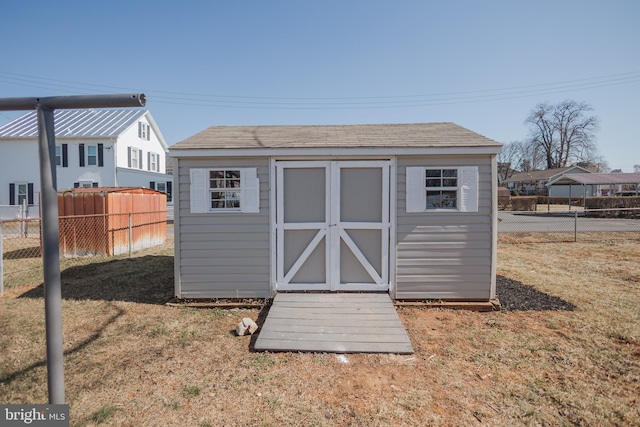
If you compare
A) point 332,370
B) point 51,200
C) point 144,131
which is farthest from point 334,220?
point 144,131

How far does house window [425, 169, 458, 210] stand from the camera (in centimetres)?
525

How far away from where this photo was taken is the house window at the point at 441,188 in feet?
17.2

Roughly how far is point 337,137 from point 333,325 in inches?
127

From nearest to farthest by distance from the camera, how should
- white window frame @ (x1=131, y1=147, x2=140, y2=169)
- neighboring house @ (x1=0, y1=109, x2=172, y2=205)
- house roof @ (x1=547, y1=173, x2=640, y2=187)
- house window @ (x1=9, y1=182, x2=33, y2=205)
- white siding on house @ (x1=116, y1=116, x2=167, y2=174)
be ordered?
1. neighboring house @ (x1=0, y1=109, x2=172, y2=205)
2. house window @ (x1=9, y1=182, x2=33, y2=205)
3. white siding on house @ (x1=116, y1=116, x2=167, y2=174)
4. white window frame @ (x1=131, y1=147, x2=140, y2=169)
5. house roof @ (x1=547, y1=173, x2=640, y2=187)

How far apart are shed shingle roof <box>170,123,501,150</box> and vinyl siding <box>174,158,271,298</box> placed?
37cm

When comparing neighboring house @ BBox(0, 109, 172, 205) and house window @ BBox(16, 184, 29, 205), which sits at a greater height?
neighboring house @ BBox(0, 109, 172, 205)

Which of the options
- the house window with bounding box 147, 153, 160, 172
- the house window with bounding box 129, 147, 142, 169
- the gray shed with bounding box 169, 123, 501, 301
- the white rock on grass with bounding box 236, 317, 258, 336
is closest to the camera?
the white rock on grass with bounding box 236, 317, 258, 336

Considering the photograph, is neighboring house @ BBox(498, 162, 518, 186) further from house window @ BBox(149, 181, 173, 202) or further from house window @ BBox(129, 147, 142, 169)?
house window @ BBox(129, 147, 142, 169)

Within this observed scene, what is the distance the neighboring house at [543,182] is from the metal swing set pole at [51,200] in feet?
139

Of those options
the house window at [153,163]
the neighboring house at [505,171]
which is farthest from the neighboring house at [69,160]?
the neighboring house at [505,171]

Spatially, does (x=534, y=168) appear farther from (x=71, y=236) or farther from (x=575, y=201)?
(x=71, y=236)

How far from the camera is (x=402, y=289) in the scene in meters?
5.35

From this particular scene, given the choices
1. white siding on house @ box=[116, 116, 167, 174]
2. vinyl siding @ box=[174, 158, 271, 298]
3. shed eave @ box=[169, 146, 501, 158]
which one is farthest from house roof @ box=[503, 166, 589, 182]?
vinyl siding @ box=[174, 158, 271, 298]

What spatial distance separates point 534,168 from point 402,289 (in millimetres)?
64670
